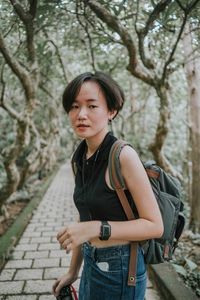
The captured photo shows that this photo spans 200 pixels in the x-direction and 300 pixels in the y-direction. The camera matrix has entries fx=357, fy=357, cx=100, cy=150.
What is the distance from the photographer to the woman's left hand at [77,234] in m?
1.37

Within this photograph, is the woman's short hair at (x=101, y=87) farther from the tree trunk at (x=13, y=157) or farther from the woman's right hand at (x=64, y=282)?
the tree trunk at (x=13, y=157)

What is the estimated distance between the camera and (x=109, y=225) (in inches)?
55.9

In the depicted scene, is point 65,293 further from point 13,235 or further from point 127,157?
point 13,235

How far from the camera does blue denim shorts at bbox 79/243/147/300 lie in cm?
155

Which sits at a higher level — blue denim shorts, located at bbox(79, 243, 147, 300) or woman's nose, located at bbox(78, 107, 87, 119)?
woman's nose, located at bbox(78, 107, 87, 119)

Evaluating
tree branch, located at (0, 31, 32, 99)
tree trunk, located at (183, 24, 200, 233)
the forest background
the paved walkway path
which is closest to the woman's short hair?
the forest background

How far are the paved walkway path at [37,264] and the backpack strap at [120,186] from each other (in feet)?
7.14

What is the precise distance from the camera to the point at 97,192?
155cm

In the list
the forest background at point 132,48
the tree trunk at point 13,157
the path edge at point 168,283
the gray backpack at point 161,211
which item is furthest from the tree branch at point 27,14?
the path edge at point 168,283

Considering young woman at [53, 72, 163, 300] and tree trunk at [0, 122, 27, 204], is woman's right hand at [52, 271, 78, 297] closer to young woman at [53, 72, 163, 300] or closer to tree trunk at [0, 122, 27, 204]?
young woman at [53, 72, 163, 300]

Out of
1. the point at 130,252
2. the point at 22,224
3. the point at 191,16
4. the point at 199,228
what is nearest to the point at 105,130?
the point at 130,252

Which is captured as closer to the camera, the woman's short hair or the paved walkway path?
the woman's short hair

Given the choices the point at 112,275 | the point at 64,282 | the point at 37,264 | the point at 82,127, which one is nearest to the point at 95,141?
the point at 82,127

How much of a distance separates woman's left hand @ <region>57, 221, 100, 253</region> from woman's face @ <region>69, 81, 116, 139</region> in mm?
459
